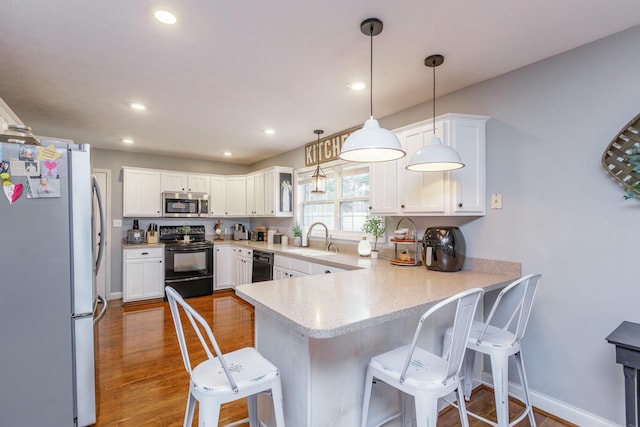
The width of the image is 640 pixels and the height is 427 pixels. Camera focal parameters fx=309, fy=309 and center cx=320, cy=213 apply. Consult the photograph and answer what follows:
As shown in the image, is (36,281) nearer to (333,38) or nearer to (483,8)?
(333,38)

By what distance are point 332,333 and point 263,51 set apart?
6.01ft

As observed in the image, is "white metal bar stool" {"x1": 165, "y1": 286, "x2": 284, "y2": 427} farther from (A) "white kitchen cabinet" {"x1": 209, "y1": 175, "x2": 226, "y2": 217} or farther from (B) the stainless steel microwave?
(A) "white kitchen cabinet" {"x1": 209, "y1": 175, "x2": 226, "y2": 217}

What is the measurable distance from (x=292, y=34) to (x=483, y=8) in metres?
1.07

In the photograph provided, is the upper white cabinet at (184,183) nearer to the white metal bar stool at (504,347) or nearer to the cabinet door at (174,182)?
the cabinet door at (174,182)

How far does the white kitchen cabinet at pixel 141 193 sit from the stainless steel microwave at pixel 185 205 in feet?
0.37

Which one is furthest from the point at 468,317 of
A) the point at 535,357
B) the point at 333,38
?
the point at 333,38

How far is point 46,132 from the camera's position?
155 inches

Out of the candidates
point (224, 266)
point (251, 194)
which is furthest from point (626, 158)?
point (224, 266)

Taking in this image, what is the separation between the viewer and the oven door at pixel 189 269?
4.92m

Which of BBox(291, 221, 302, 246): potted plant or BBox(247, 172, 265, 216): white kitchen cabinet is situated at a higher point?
BBox(247, 172, 265, 216): white kitchen cabinet

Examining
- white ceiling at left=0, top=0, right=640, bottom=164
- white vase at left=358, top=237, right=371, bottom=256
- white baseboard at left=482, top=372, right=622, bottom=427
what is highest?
white ceiling at left=0, top=0, right=640, bottom=164

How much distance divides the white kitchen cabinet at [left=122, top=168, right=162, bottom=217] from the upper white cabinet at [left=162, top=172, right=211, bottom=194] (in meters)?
0.12

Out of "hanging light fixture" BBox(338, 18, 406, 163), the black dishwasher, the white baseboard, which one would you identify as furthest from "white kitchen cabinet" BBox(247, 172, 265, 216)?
the white baseboard

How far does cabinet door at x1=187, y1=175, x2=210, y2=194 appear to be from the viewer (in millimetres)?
5484
